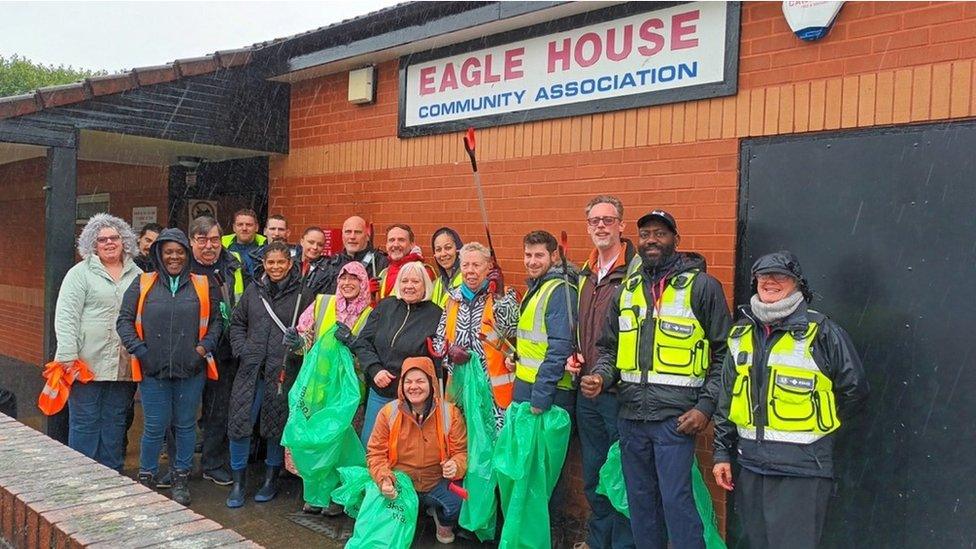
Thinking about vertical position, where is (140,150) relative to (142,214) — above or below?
above

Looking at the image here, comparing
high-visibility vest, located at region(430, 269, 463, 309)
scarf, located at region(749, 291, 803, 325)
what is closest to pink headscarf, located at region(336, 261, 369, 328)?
high-visibility vest, located at region(430, 269, 463, 309)

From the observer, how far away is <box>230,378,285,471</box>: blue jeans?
5.12 m

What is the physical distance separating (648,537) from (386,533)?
1.40 m

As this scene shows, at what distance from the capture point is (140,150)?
7.84 m

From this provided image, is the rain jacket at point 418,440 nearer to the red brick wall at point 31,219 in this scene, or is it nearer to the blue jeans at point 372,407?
the blue jeans at point 372,407

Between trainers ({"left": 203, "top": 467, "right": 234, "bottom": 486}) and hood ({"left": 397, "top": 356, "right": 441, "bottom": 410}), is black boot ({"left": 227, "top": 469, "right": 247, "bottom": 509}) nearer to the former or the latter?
trainers ({"left": 203, "top": 467, "right": 234, "bottom": 486})

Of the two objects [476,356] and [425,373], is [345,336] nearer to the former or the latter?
[425,373]

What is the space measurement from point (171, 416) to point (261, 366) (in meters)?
0.79

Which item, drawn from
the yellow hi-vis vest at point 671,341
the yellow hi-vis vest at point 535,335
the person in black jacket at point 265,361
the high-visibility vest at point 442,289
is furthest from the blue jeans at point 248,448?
the yellow hi-vis vest at point 671,341

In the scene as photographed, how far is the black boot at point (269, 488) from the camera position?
5.18m

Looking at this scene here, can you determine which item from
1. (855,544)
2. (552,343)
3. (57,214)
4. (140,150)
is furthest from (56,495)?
(140,150)

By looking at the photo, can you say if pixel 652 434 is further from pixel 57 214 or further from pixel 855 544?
pixel 57 214

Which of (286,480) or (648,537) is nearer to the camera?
(648,537)

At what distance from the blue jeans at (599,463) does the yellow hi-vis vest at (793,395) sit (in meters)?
1.01
